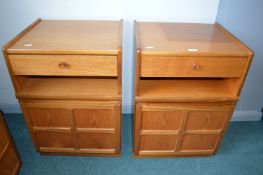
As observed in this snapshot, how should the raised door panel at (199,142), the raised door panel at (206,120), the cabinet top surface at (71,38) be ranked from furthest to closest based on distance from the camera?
the raised door panel at (199,142)
the raised door panel at (206,120)
the cabinet top surface at (71,38)

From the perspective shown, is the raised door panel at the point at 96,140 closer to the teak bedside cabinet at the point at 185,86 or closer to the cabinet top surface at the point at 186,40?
the teak bedside cabinet at the point at 185,86

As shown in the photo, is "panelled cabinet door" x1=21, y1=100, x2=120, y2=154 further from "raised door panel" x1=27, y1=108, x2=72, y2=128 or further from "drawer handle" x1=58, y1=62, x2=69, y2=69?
"drawer handle" x1=58, y1=62, x2=69, y2=69

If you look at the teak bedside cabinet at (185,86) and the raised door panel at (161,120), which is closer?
the teak bedside cabinet at (185,86)

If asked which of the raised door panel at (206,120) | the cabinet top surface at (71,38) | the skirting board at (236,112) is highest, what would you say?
the cabinet top surface at (71,38)

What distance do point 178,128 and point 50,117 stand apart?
74 centimetres

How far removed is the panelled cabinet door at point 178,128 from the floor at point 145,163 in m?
0.07

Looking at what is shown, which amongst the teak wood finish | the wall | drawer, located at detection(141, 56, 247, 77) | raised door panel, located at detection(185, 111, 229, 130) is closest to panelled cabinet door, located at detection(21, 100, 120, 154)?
the teak wood finish

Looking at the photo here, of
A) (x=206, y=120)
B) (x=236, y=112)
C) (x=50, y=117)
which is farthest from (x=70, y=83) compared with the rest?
(x=236, y=112)

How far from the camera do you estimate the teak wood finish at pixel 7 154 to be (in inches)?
43.4

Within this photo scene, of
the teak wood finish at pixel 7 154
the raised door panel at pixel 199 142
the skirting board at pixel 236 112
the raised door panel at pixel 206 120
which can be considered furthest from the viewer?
the skirting board at pixel 236 112

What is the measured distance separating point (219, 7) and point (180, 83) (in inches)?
22.5

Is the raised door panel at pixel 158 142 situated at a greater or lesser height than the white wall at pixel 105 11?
lesser

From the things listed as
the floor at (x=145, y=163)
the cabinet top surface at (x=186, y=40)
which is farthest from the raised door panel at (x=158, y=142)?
the cabinet top surface at (x=186, y=40)

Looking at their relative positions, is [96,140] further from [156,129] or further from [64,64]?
[64,64]
